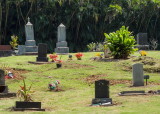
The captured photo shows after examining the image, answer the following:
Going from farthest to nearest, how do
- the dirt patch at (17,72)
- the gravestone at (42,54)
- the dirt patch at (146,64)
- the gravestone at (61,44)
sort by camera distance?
the gravestone at (61,44) → the gravestone at (42,54) → the dirt patch at (146,64) → the dirt patch at (17,72)

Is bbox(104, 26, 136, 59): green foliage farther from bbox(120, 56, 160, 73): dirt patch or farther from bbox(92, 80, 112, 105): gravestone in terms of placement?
bbox(92, 80, 112, 105): gravestone

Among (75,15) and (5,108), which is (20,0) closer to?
(75,15)

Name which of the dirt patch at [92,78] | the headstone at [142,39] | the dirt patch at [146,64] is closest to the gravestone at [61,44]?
the headstone at [142,39]

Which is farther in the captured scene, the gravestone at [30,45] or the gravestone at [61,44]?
the gravestone at [61,44]

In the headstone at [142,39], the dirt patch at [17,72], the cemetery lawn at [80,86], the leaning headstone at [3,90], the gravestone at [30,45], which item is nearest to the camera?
the cemetery lawn at [80,86]

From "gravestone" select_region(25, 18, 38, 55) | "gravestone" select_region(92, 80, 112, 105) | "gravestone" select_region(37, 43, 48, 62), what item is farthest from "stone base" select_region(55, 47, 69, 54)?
"gravestone" select_region(92, 80, 112, 105)

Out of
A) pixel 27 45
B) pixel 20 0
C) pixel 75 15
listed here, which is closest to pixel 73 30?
pixel 75 15

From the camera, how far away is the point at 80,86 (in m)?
24.8

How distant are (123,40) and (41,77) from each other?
350 inches

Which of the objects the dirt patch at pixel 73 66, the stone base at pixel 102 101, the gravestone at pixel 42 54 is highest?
the gravestone at pixel 42 54

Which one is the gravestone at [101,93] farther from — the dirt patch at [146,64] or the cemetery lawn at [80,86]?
the dirt patch at [146,64]

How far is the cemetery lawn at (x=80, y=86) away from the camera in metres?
16.0

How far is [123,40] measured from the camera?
34.3 meters

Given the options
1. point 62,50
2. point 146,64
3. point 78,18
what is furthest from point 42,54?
point 78,18
